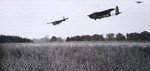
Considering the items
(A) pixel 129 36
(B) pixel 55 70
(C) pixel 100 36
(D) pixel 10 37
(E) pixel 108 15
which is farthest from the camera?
(C) pixel 100 36

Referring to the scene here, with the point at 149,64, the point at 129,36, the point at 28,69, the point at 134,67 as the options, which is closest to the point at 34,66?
the point at 28,69

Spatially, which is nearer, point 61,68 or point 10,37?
point 61,68

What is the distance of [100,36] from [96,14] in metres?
44.7

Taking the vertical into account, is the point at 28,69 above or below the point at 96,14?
below

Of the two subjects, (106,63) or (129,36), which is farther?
(129,36)

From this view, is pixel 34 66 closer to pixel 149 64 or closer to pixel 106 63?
pixel 106 63

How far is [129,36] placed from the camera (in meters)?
46.2

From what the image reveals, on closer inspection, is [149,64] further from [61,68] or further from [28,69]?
[28,69]

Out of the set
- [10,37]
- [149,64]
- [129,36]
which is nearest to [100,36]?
[129,36]

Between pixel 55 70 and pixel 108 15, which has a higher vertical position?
pixel 108 15

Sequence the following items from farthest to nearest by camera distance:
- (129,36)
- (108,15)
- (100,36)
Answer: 1. (100,36)
2. (129,36)
3. (108,15)

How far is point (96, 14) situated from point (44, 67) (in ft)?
7.20

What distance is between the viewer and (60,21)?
5.99 meters

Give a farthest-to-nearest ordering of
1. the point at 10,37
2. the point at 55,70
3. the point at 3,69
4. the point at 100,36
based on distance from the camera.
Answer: the point at 100,36 < the point at 10,37 < the point at 3,69 < the point at 55,70
